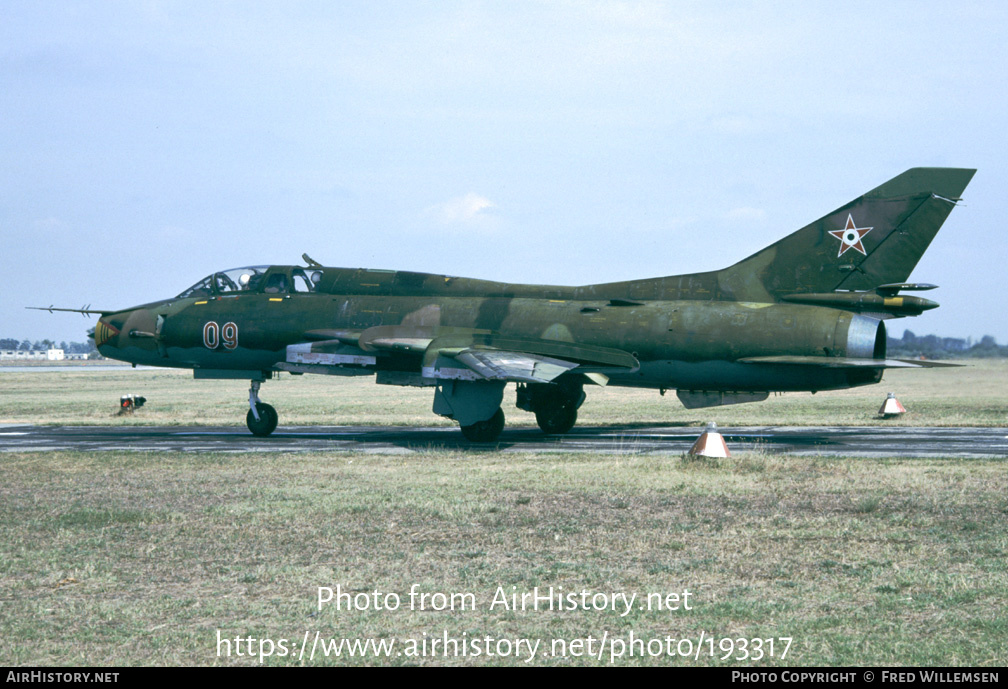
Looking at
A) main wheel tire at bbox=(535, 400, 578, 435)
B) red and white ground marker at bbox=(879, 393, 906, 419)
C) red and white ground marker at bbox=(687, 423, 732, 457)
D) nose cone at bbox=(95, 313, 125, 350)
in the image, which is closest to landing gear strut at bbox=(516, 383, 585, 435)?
main wheel tire at bbox=(535, 400, 578, 435)

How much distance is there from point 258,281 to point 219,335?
5.94 ft

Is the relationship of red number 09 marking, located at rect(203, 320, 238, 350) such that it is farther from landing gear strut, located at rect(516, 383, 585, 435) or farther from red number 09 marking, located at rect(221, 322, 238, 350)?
landing gear strut, located at rect(516, 383, 585, 435)

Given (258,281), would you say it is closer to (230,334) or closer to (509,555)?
(230,334)

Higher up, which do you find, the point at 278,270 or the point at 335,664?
the point at 278,270

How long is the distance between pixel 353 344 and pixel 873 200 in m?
12.5

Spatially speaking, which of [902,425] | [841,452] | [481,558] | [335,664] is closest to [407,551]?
[481,558]

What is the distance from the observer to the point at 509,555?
890cm

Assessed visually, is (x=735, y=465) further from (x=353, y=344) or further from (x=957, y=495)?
(x=353, y=344)

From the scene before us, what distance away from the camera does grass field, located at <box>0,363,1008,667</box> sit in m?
6.37

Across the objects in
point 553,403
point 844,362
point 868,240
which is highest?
point 868,240

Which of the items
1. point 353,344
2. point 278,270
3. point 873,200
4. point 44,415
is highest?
point 873,200

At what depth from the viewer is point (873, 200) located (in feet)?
67.2

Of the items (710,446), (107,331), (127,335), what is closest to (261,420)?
(127,335)

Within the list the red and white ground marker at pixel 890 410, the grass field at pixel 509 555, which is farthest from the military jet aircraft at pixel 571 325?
the red and white ground marker at pixel 890 410
